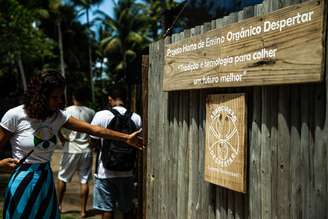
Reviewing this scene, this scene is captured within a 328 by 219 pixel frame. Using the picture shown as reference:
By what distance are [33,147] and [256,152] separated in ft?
5.51

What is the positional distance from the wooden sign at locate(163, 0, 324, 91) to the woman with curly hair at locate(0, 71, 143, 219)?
0.99 m

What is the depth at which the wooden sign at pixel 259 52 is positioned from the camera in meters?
2.65

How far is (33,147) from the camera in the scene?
3.93 m

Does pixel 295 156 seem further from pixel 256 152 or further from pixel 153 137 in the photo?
pixel 153 137

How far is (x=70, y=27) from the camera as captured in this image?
44.9m

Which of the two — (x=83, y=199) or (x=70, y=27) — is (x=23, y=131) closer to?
(x=83, y=199)

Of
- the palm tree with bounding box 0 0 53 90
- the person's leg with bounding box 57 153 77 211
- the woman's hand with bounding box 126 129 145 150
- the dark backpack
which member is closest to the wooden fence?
the woman's hand with bounding box 126 129 145 150

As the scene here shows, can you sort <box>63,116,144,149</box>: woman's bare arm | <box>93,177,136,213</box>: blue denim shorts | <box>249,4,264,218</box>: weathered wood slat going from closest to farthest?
<box>249,4,264,218</box>: weathered wood slat → <box>63,116,144,149</box>: woman's bare arm → <box>93,177,136,213</box>: blue denim shorts

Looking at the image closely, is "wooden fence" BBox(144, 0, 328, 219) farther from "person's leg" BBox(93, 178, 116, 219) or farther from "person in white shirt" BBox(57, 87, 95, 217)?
"person in white shirt" BBox(57, 87, 95, 217)

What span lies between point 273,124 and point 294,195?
0.44m

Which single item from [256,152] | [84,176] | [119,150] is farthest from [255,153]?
[84,176]

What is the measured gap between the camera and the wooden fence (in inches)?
107

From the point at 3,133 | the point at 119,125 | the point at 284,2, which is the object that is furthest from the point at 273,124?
the point at 119,125

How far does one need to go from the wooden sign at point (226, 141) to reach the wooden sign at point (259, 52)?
0.13 meters
